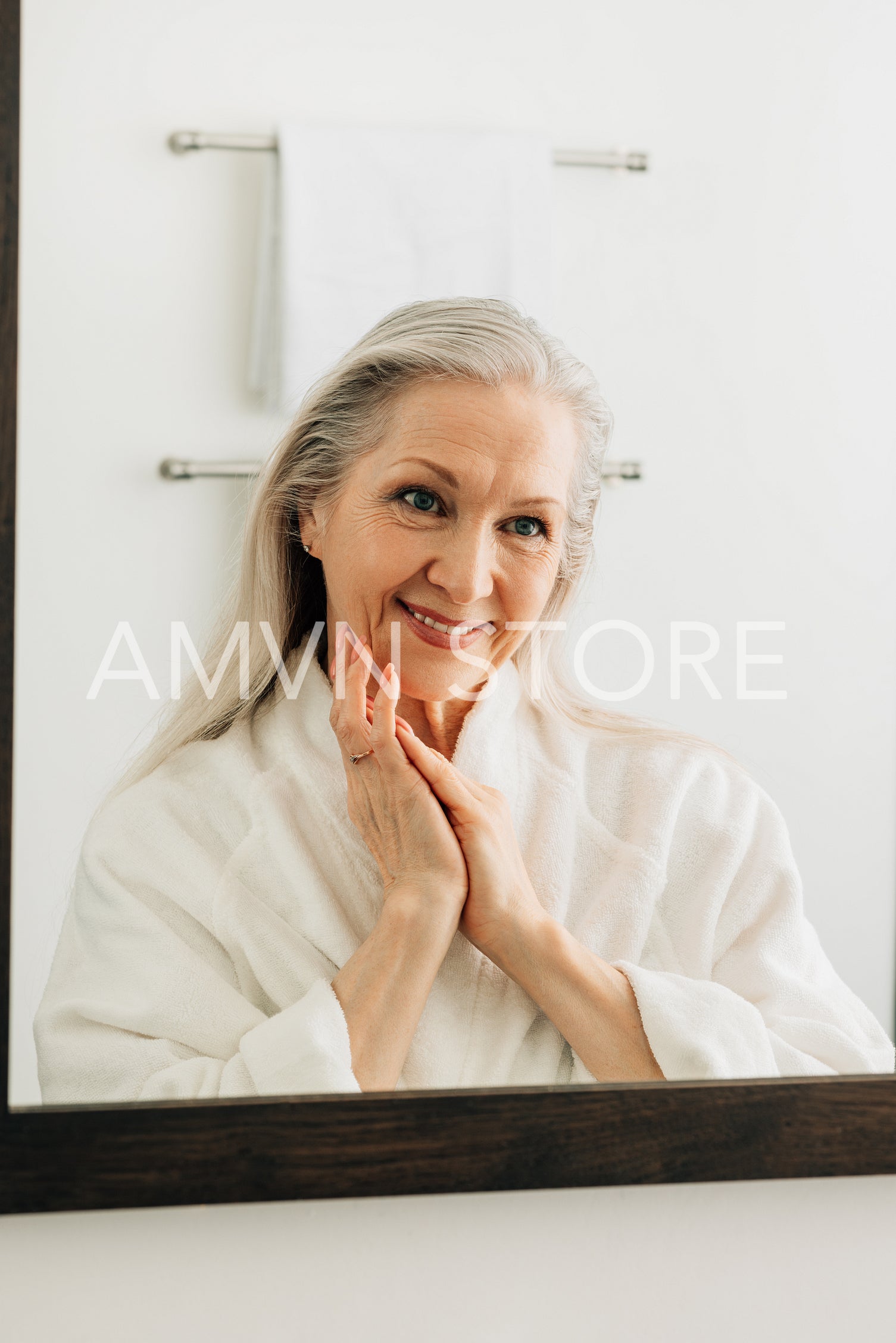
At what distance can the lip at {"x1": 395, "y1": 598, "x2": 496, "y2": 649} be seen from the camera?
34.9 inches

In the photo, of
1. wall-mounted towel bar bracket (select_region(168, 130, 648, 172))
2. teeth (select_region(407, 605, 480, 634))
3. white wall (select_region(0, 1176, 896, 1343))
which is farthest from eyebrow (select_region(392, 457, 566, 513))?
white wall (select_region(0, 1176, 896, 1343))

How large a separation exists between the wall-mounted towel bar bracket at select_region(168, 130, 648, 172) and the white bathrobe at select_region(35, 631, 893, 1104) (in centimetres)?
42

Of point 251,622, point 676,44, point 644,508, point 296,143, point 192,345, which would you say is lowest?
point 251,622

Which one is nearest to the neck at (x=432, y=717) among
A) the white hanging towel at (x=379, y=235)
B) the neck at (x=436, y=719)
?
the neck at (x=436, y=719)

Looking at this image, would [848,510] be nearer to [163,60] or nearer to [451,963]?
[451,963]

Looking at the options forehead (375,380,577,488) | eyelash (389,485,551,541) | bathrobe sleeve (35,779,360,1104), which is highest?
forehead (375,380,577,488)

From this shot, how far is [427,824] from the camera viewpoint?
0.88 meters

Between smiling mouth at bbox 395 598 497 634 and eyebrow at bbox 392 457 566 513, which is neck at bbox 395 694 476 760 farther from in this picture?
eyebrow at bbox 392 457 566 513

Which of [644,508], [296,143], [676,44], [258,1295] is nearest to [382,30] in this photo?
[296,143]

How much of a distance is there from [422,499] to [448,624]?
100 millimetres

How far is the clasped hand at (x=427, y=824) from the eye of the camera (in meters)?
0.88

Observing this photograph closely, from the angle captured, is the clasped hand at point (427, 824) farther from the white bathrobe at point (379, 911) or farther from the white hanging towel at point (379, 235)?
the white hanging towel at point (379, 235)

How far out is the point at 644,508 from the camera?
916mm

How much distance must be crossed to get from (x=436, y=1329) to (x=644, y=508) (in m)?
0.67
